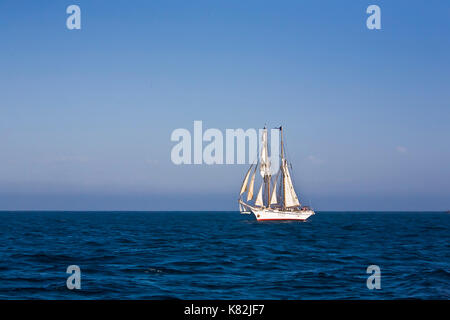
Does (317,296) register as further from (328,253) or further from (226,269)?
(328,253)

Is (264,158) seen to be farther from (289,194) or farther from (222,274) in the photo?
(222,274)

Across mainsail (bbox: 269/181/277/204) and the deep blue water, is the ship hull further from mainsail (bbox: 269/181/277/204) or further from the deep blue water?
the deep blue water

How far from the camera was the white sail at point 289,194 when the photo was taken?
110000mm

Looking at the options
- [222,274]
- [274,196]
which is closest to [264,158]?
[274,196]

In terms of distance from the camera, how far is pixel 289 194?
11044 cm

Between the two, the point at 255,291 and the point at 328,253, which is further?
the point at 328,253

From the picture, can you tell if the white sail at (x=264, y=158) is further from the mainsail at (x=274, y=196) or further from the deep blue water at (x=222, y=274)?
the deep blue water at (x=222, y=274)

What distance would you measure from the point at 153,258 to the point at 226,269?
7877 mm

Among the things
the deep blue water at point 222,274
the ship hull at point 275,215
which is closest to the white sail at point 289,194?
the ship hull at point 275,215
